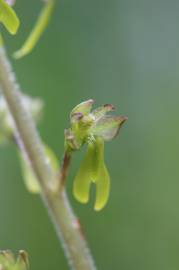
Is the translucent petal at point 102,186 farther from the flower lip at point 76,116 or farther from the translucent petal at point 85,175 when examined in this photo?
the flower lip at point 76,116

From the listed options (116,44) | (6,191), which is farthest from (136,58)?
(6,191)

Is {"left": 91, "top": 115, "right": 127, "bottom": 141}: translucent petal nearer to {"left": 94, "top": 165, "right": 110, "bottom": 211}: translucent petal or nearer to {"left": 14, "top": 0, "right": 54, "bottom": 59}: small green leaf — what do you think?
{"left": 94, "top": 165, "right": 110, "bottom": 211}: translucent petal

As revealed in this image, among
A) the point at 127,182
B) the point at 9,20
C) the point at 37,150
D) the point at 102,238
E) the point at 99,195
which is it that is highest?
the point at 127,182

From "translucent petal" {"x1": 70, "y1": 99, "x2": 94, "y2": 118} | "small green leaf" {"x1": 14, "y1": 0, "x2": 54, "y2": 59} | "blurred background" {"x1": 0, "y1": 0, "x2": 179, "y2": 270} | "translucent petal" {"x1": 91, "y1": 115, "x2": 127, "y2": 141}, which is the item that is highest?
"blurred background" {"x1": 0, "y1": 0, "x2": 179, "y2": 270}

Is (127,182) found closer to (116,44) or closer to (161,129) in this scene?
(161,129)

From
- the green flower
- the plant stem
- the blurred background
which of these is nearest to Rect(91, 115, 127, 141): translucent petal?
the green flower

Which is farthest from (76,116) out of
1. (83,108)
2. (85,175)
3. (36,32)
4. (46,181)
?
(36,32)

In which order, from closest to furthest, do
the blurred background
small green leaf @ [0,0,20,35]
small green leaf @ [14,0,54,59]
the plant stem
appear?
small green leaf @ [0,0,20,35] < the plant stem < small green leaf @ [14,0,54,59] < the blurred background
